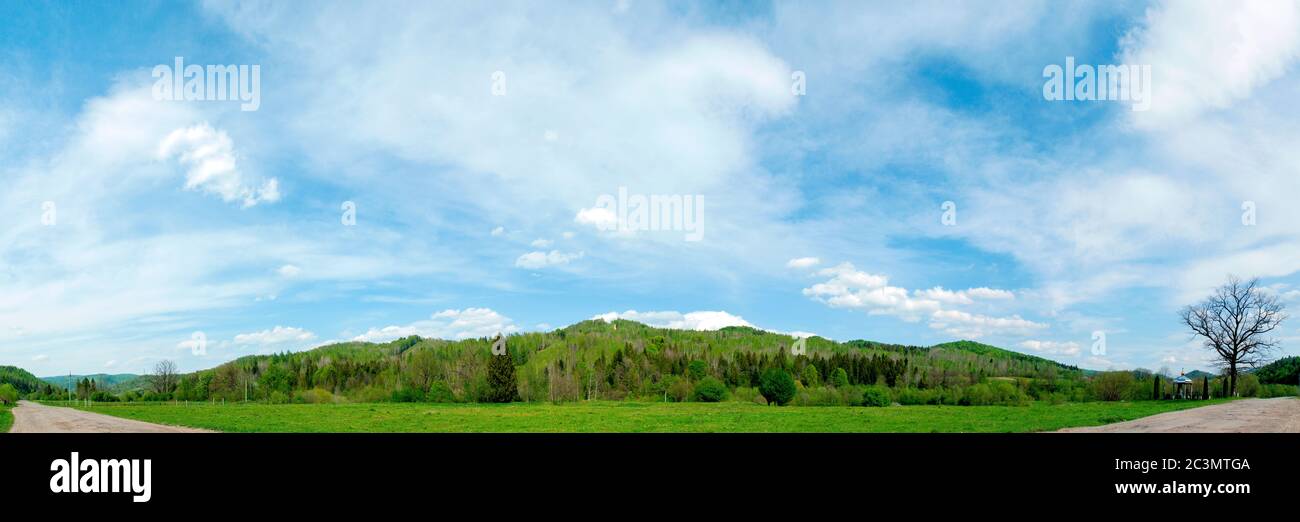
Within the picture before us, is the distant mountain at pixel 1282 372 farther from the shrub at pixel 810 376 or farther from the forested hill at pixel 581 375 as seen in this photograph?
the shrub at pixel 810 376

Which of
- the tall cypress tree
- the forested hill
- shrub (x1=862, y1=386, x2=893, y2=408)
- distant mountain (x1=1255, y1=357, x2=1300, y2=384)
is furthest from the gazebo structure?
the tall cypress tree

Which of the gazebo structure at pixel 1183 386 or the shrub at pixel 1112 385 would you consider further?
the shrub at pixel 1112 385

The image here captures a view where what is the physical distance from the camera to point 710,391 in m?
117

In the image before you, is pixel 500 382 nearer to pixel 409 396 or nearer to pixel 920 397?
pixel 409 396

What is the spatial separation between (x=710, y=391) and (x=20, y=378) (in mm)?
176986

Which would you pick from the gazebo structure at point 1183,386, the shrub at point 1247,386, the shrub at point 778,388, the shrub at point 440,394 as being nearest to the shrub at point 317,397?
the shrub at point 440,394

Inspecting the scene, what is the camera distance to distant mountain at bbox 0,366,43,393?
172 metres

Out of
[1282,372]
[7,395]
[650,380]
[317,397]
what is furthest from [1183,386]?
[7,395]

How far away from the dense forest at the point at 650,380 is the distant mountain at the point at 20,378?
2031 cm

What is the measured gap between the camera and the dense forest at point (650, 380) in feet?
328

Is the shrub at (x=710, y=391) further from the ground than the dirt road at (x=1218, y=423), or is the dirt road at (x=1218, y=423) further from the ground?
the dirt road at (x=1218, y=423)

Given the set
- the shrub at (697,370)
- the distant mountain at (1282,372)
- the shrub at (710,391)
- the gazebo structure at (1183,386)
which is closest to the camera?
the gazebo structure at (1183,386)
